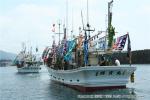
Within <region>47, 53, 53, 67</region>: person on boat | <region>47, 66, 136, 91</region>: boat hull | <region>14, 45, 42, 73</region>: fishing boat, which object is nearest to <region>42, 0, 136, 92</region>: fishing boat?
<region>47, 66, 136, 91</region>: boat hull

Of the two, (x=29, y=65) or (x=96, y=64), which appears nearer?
(x=96, y=64)

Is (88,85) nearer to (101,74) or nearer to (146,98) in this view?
(101,74)

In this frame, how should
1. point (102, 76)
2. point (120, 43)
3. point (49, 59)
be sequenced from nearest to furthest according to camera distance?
1. point (102, 76)
2. point (120, 43)
3. point (49, 59)

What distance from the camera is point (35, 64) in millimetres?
133250

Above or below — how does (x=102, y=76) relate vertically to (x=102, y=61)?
below

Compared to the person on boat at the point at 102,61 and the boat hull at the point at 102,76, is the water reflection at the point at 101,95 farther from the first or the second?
the person on boat at the point at 102,61

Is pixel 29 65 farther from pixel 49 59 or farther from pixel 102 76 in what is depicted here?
pixel 102 76

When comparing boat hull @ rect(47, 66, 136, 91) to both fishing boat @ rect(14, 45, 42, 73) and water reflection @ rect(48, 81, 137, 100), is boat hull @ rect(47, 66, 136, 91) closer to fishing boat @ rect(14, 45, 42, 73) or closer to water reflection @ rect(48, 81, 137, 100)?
water reflection @ rect(48, 81, 137, 100)

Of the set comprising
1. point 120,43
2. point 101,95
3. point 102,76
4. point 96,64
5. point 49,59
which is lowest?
point 101,95

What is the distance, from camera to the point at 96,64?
52719 mm

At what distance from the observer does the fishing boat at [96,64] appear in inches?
1927

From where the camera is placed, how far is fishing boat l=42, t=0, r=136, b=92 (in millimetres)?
48941

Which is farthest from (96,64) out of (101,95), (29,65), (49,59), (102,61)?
(29,65)

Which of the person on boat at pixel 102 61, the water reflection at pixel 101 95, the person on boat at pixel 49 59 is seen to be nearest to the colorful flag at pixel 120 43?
the person on boat at pixel 102 61
